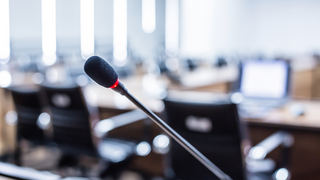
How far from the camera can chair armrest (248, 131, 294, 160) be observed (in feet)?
5.15

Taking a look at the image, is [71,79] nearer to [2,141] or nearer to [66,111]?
[2,141]

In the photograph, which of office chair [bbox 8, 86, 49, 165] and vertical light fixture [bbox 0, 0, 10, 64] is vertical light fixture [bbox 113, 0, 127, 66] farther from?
office chair [bbox 8, 86, 49, 165]

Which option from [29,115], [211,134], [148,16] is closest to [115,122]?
[29,115]

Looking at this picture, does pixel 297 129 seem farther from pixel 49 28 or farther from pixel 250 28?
pixel 250 28

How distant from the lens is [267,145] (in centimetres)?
167

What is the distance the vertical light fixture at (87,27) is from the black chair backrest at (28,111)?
6417mm

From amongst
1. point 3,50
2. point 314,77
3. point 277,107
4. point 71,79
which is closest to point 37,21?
point 3,50

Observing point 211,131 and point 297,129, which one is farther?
point 297,129

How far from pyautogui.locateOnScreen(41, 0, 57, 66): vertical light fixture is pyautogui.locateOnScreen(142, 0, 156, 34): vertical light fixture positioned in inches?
123

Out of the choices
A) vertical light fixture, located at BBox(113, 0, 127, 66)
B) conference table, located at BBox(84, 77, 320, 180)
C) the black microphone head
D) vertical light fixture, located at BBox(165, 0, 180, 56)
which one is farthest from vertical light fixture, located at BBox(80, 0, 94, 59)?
the black microphone head

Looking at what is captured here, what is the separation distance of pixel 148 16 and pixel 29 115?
8.59 metres

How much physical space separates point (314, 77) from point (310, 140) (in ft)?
10.3

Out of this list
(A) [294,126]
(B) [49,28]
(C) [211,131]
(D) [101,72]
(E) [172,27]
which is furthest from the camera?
(E) [172,27]

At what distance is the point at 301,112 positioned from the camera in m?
1.94
